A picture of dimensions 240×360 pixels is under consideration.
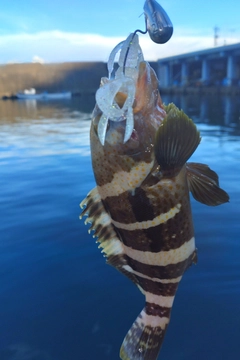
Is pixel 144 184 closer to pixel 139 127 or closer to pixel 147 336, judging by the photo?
pixel 139 127

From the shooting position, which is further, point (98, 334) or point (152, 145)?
point (98, 334)

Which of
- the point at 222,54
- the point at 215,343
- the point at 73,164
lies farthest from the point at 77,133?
the point at 222,54

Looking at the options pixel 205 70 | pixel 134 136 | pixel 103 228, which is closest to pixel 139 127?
pixel 134 136

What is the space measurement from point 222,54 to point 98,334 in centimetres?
5407

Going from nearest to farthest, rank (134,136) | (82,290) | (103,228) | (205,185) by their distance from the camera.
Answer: (134,136) < (205,185) < (103,228) < (82,290)

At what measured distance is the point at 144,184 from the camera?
226 centimetres

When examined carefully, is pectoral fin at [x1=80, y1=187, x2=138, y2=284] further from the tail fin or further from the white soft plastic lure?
the white soft plastic lure

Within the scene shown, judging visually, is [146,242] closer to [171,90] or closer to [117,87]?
[117,87]

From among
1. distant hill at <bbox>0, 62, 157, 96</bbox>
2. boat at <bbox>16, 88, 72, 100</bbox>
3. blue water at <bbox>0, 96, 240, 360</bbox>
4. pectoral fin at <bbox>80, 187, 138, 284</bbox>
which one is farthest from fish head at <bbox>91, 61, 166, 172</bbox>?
distant hill at <bbox>0, 62, 157, 96</bbox>

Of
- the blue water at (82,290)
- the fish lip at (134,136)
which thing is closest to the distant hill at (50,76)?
the blue water at (82,290)

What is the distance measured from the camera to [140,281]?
2.62m

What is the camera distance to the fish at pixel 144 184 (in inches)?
82.0

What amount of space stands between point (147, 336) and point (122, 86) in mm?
1859

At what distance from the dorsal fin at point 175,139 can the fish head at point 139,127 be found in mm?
157
